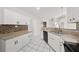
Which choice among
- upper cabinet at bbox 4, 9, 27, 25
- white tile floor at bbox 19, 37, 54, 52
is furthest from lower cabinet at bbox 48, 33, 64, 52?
upper cabinet at bbox 4, 9, 27, 25

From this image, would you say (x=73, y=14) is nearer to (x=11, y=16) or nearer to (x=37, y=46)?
(x=37, y=46)

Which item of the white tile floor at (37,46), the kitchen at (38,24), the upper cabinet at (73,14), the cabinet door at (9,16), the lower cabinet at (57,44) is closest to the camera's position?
the upper cabinet at (73,14)

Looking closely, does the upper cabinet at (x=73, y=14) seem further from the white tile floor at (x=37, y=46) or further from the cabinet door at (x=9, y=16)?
the cabinet door at (x=9, y=16)

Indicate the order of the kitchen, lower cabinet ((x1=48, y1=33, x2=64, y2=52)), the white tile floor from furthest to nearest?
the white tile floor, the kitchen, lower cabinet ((x1=48, y1=33, x2=64, y2=52))

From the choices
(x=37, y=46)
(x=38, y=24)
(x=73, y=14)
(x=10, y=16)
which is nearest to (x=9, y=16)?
(x=10, y=16)

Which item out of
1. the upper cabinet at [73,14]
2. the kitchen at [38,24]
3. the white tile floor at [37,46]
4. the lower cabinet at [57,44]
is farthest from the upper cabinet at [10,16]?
the upper cabinet at [73,14]

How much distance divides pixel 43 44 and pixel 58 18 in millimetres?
1045

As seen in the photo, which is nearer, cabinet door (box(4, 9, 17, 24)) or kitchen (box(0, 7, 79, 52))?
kitchen (box(0, 7, 79, 52))

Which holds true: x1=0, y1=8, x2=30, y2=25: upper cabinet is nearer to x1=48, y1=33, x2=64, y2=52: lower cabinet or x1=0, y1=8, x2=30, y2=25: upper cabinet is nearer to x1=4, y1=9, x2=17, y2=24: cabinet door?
x1=4, y1=9, x2=17, y2=24: cabinet door

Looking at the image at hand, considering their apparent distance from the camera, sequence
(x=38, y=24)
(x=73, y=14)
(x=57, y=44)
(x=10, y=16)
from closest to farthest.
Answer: (x=73, y=14)
(x=57, y=44)
(x=10, y=16)
(x=38, y=24)

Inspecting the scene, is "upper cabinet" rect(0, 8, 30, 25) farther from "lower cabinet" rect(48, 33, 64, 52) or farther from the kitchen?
"lower cabinet" rect(48, 33, 64, 52)

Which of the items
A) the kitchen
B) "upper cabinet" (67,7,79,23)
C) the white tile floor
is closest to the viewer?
"upper cabinet" (67,7,79,23)

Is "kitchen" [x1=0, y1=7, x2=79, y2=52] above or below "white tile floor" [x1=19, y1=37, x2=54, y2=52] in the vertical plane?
above
